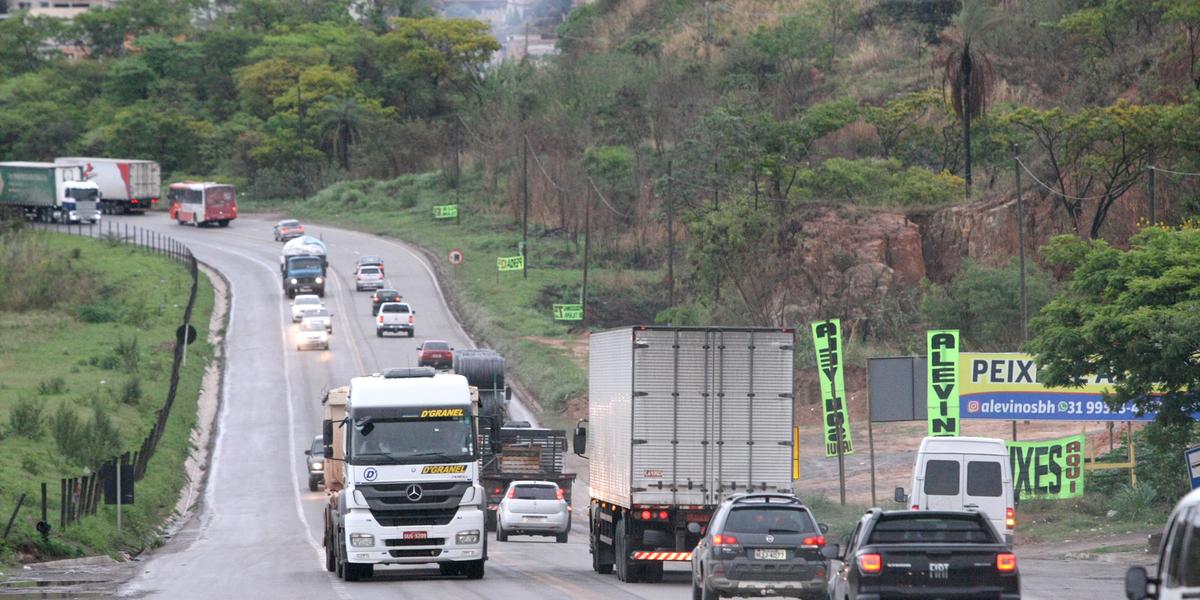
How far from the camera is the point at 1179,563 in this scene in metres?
10.5

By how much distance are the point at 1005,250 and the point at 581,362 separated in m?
18.7

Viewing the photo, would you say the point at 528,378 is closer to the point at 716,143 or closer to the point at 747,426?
the point at 716,143

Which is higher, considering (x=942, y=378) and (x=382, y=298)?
(x=382, y=298)

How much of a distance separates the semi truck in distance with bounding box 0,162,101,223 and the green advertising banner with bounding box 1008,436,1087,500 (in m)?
93.6

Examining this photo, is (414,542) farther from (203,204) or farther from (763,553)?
(203,204)

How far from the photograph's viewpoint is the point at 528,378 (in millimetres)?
66312

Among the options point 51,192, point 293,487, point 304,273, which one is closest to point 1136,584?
point 293,487

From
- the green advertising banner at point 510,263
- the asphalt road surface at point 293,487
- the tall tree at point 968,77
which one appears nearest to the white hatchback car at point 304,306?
the asphalt road surface at point 293,487

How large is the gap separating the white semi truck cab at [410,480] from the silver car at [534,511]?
36.3 ft

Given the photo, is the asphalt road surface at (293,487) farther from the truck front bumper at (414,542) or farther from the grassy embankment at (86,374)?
the grassy embankment at (86,374)

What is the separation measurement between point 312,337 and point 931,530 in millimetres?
58334

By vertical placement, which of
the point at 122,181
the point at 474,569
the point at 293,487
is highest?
the point at 122,181

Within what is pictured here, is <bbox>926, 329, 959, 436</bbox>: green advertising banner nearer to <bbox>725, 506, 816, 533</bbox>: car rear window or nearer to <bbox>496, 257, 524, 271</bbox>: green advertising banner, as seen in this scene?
<bbox>725, 506, 816, 533</bbox>: car rear window

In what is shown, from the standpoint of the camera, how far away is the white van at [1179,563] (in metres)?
10.2
